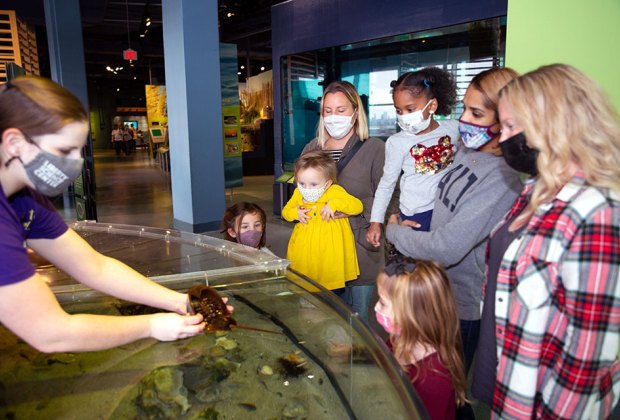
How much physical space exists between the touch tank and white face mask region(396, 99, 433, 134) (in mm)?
1014

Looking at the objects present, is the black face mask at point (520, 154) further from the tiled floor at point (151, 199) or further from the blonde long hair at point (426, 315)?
the tiled floor at point (151, 199)

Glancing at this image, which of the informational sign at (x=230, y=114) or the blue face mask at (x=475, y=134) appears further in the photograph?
the informational sign at (x=230, y=114)

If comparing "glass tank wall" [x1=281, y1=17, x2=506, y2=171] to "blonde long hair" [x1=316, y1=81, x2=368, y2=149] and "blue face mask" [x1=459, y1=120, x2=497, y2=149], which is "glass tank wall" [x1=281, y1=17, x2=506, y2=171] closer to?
"blonde long hair" [x1=316, y1=81, x2=368, y2=149]

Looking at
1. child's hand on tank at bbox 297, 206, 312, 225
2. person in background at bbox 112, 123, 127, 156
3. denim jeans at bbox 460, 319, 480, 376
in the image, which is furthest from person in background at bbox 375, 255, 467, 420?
person in background at bbox 112, 123, 127, 156

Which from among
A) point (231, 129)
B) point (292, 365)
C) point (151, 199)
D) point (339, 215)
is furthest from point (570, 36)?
point (151, 199)

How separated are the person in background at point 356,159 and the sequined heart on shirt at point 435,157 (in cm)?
50

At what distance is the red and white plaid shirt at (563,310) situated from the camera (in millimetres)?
1157

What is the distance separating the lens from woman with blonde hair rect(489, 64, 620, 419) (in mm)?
1165

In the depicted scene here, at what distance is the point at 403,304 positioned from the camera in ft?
5.23

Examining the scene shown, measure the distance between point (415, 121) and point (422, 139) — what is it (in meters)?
0.11

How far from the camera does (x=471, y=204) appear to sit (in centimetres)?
177

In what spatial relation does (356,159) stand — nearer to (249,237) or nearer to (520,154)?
(249,237)

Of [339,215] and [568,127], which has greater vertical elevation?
[568,127]

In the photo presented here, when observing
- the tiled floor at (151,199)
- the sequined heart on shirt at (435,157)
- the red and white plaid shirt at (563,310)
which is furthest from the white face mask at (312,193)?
the tiled floor at (151,199)
